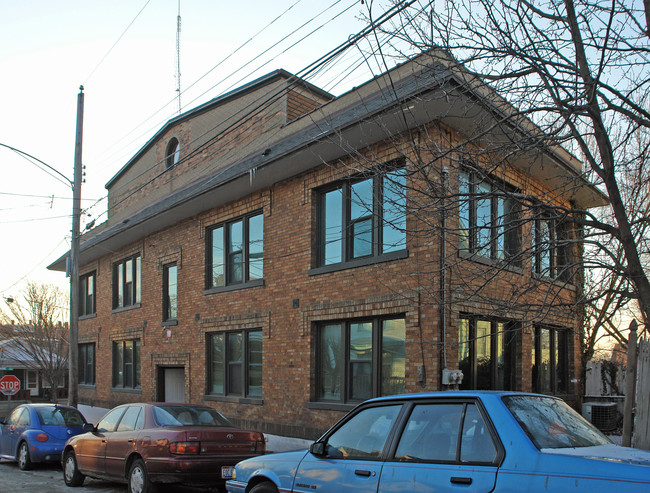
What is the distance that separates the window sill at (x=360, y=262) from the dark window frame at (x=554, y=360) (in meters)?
4.86

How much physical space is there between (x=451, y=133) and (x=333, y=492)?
24.1ft

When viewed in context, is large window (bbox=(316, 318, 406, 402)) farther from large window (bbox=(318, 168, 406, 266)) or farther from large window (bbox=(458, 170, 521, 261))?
large window (bbox=(458, 170, 521, 261))

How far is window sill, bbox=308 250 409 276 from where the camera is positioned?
1152cm

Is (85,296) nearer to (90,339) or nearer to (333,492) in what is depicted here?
(90,339)

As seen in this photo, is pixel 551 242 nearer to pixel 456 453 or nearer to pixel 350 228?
pixel 456 453

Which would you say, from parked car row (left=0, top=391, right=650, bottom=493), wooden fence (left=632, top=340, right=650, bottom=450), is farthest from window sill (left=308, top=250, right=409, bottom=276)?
parked car row (left=0, top=391, right=650, bottom=493)

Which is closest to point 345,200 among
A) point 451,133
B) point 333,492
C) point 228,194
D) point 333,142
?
point 333,142

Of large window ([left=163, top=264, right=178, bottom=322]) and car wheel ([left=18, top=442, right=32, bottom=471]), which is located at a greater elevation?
large window ([left=163, top=264, right=178, bottom=322])

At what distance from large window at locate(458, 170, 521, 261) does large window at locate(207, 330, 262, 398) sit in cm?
605

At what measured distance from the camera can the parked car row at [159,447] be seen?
29.1 feet

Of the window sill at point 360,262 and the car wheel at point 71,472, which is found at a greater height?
the window sill at point 360,262

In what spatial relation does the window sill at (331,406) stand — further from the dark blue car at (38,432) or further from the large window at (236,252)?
the dark blue car at (38,432)

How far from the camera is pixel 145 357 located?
65.0ft

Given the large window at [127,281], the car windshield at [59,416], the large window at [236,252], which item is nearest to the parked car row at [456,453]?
the car windshield at [59,416]
